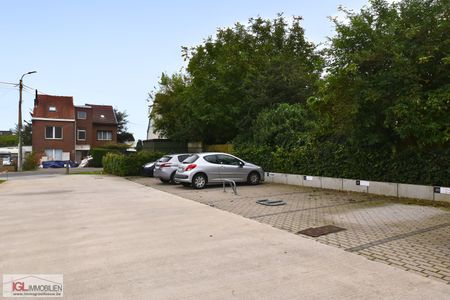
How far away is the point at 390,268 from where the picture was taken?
4.34m

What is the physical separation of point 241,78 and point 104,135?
3009cm

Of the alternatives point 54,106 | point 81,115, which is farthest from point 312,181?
point 81,115

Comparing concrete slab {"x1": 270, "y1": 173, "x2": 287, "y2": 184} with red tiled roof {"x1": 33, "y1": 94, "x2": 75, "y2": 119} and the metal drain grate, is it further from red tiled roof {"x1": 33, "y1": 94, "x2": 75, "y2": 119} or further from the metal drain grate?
red tiled roof {"x1": 33, "y1": 94, "x2": 75, "y2": 119}

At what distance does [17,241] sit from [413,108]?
9620 mm

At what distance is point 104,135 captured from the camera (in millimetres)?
46094

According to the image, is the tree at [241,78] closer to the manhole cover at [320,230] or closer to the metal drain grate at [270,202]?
the metal drain grate at [270,202]

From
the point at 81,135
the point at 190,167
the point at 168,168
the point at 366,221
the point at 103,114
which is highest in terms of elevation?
the point at 103,114

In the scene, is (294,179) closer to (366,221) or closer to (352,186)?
(352,186)

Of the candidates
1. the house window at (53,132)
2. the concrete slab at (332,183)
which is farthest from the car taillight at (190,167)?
the house window at (53,132)

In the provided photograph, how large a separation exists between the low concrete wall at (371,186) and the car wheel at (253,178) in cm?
118

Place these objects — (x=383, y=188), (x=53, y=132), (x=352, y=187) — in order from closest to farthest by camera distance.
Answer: (x=383, y=188)
(x=352, y=187)
(x=53, y=132)

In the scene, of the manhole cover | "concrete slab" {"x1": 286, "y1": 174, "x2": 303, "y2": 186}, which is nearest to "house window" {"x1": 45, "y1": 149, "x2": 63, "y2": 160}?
"concrete slab" {"x1": 286, "y1": 174, "x2": 303, "y2": 186}

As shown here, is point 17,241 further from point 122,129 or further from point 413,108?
point 122,129

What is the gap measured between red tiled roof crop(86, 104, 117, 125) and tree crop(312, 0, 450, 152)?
40502 millimetres
